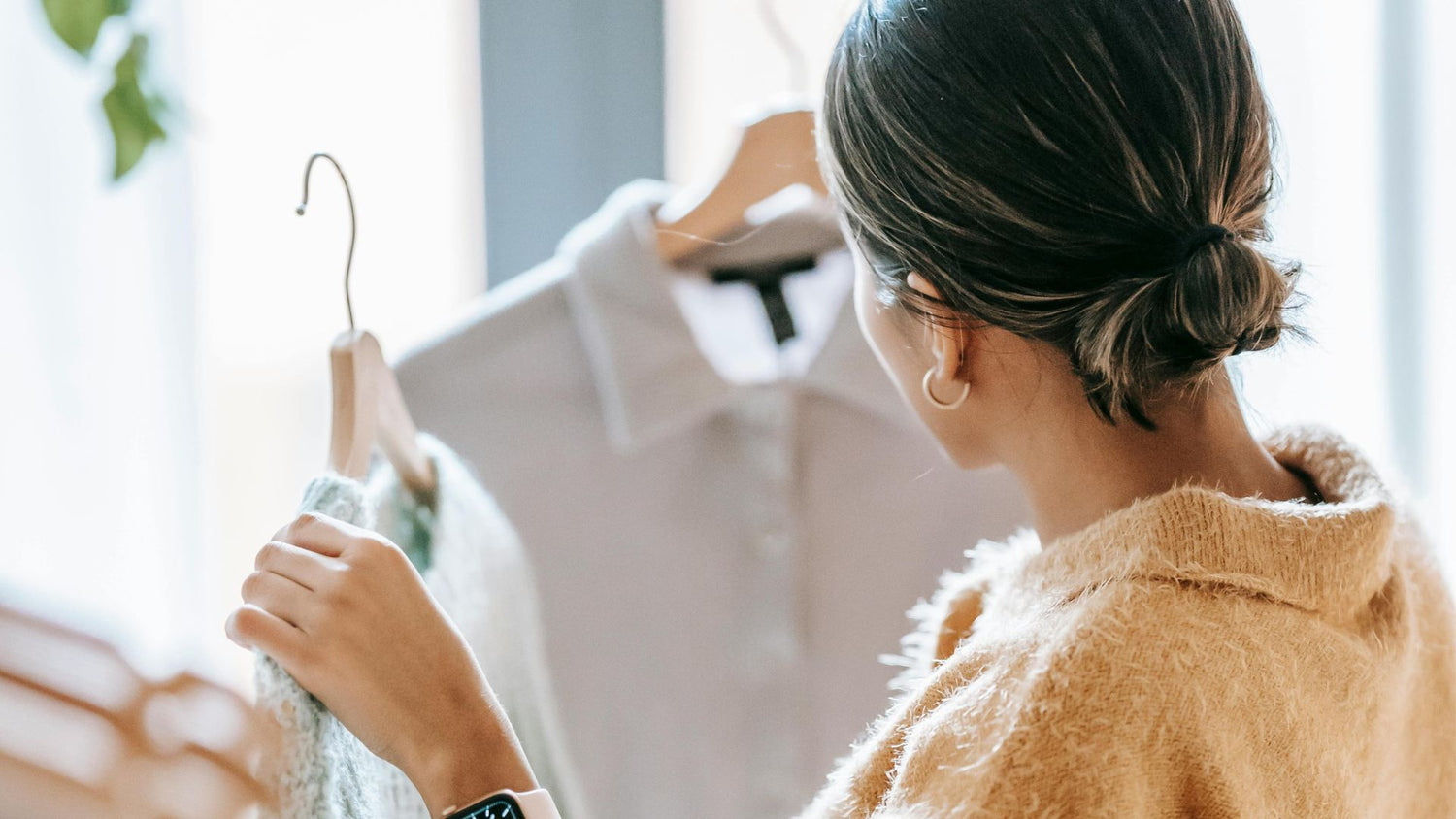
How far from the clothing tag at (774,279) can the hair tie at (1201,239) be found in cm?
38

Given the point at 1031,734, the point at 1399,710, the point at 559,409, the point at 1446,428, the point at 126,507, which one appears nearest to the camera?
the point at 1031,734

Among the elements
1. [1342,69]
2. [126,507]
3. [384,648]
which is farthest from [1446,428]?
[126,507]

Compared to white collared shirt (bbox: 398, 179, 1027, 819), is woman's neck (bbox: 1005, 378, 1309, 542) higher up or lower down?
higher up

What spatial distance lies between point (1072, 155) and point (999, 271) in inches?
2.4

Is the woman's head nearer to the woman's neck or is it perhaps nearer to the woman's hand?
the woman's neck

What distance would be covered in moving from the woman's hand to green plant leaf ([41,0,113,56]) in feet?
1.12

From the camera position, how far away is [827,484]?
85 cm

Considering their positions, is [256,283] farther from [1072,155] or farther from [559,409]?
[1072,155]

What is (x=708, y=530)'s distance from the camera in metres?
0.85

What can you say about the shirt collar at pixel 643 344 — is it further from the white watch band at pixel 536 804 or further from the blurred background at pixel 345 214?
the white watch band at pixel 536 804

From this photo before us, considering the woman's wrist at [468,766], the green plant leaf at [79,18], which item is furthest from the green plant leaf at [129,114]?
the woman's wrist at [468,766]

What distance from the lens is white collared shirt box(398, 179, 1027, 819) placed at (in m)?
0.82

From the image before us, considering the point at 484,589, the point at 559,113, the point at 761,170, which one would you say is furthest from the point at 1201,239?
the point at 559,113

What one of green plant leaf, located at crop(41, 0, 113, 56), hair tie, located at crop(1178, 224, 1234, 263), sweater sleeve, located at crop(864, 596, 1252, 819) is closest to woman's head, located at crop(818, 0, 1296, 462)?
hair tie, located at crop(1178, 224, 1234, 263)
